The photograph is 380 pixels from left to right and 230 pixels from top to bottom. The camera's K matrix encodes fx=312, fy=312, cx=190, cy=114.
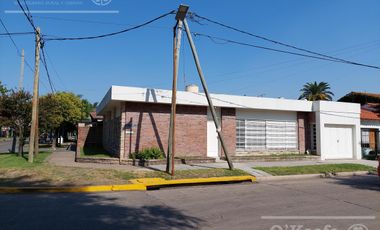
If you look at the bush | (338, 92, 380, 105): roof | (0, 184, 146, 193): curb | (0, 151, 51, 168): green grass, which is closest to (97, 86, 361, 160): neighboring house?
the bush

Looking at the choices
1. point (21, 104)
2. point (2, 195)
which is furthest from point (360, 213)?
point (21, 104)

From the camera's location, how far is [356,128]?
21.3m

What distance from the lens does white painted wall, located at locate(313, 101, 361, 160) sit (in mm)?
20062

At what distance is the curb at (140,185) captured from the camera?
968cm

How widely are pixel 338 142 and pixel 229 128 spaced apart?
797 centimetres

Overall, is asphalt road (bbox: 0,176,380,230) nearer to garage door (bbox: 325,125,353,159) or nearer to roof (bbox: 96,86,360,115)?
roof (bbox: 96,86,360,115)

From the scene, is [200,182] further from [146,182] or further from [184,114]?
[184,114]

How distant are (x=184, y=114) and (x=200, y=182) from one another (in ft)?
21.2

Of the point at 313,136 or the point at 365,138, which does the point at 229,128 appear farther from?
the point at 365,138

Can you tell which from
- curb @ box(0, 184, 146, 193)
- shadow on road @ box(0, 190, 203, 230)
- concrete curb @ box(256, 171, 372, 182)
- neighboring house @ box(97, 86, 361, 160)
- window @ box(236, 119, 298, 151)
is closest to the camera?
shadow on road @ box(0, 190, 203, 230)

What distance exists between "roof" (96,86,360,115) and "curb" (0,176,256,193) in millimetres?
5781

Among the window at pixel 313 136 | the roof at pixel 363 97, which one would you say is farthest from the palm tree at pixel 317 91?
the window at pixel 313 136

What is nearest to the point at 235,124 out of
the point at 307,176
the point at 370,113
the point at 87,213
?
the point at 307,176

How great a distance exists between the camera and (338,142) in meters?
21.0
